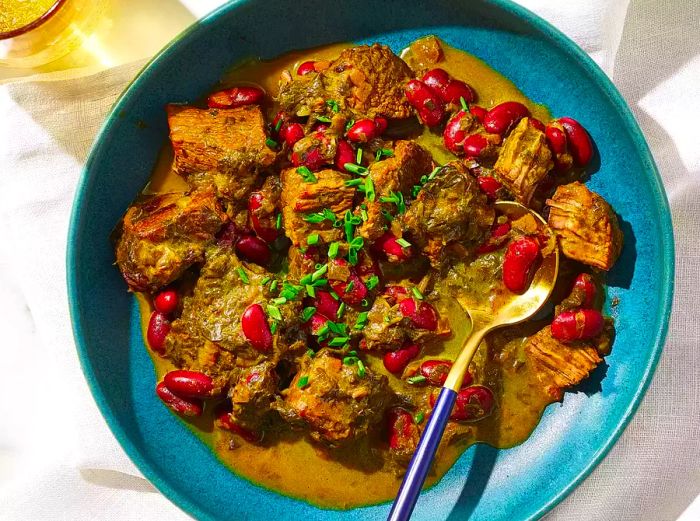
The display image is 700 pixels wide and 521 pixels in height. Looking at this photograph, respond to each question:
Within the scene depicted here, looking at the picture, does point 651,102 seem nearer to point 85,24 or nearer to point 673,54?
point 673,54

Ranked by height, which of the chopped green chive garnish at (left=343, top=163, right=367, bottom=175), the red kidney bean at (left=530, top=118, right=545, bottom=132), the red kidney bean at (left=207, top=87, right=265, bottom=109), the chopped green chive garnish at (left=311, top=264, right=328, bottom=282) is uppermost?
the red kidney bean at (left=530, top=118, right=545, bottom=132)

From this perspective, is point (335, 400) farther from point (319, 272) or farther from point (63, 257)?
point (63, 257)

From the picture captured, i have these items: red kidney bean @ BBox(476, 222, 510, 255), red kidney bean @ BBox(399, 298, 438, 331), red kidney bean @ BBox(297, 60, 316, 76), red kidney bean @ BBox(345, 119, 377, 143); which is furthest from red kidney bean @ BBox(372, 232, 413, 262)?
red kidney bean @ BBox(297, 60, 316, 76)

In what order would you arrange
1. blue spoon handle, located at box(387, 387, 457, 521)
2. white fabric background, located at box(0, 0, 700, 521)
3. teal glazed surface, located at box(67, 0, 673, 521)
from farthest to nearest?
white fabric background, located at box(0, 0, 700, 521) < teal glazed surface, located at box(67, 0, 673, 521) < blue spoon handle, located at box(387, 387, 457, 521)

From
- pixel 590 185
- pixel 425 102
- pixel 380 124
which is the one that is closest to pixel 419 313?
pixel 380 124

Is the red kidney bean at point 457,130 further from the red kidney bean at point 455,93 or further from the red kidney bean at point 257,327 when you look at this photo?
the red kidney bean at point 257,327

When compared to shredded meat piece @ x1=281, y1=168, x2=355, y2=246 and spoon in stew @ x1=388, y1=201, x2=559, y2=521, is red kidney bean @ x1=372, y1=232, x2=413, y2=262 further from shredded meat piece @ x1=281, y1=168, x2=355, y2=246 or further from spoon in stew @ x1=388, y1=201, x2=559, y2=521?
spoon in stew @ x1=388, y1=201, x2=559, y2=521

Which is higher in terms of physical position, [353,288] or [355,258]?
[355,258]
